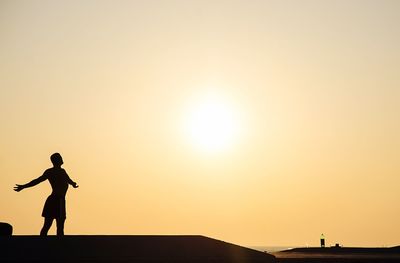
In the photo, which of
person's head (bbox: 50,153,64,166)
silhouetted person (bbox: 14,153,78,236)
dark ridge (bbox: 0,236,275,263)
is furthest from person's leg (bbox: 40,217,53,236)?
dark ridge (bbox: 0,236,275,263)

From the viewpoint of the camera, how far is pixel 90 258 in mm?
17438

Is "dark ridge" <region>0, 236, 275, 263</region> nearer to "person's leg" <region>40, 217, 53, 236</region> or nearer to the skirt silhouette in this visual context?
the skirt silhouette

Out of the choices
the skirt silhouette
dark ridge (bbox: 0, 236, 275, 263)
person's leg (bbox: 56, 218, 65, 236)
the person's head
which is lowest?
dark ridge (bbox: 0, 236, 275, 263)

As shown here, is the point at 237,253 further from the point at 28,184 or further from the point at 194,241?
the point at 28,184

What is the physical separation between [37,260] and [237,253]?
4932mm

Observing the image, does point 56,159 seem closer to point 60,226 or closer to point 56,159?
point 56,159

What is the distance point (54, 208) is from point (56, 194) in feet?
1.32

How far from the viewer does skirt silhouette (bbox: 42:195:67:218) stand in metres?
20.7

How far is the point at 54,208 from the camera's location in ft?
67.8

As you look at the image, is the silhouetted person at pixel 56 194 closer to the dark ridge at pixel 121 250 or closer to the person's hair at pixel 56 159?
the person's hair at pixel 56 159

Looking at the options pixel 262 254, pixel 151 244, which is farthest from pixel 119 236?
pixel 262 254

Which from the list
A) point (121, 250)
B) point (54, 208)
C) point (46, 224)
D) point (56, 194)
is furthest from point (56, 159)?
point (121, 250)

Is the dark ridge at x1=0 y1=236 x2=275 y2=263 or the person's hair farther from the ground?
the person's hair

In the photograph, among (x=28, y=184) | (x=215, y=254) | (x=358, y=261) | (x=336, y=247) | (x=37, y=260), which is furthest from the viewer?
(x=336, y=247)
